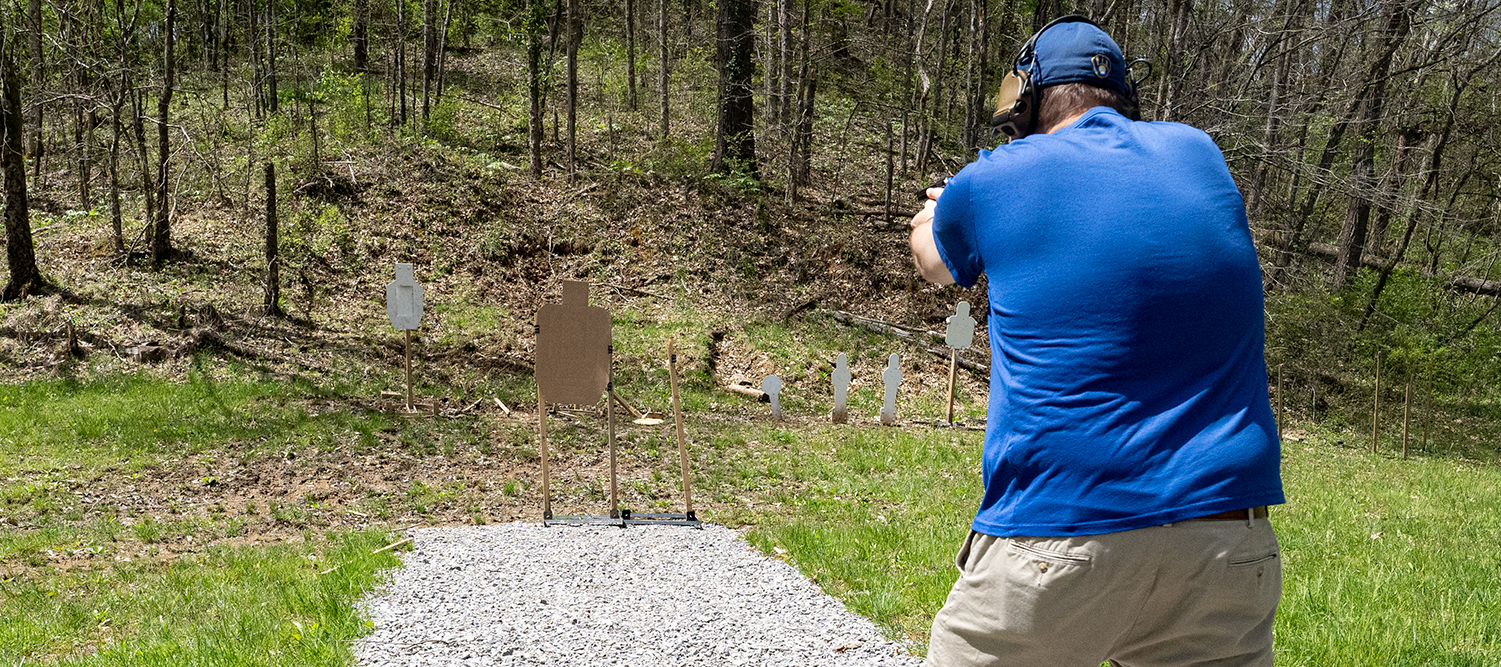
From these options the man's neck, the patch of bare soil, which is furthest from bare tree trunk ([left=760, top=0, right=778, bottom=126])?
the man's neck

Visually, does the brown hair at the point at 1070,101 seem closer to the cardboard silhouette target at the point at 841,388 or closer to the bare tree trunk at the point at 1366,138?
the cardboard silhouette target at the point at 841,388

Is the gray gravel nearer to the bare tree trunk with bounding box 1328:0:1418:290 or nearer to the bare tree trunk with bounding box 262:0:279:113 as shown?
the bare tree trunk with bounding box 1328:0:1418:290

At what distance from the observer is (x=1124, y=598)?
5.69ft

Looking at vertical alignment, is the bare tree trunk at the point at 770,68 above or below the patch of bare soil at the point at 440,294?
above

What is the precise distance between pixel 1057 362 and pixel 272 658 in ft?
12.8

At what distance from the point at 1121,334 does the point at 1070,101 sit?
0.52 m

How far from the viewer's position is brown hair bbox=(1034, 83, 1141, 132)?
6.36 feet

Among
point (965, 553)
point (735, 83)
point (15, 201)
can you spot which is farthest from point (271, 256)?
point (965, 553)

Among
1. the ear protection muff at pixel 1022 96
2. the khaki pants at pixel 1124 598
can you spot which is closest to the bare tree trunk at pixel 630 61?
the ear protection muff at pixel 1022 96

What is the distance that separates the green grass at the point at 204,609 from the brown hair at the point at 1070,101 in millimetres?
3833

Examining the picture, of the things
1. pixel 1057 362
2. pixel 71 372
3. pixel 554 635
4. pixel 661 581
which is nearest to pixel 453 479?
pixel 661 581

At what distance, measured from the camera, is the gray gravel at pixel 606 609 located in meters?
4.57

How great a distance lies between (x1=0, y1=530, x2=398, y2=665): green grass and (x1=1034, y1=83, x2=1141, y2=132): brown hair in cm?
383

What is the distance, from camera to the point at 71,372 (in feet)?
39.1
